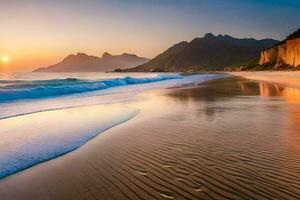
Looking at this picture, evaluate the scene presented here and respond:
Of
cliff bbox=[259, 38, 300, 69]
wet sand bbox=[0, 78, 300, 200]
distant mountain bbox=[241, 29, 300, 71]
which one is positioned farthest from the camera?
cliff bbox=[259, 38, 300, 69]

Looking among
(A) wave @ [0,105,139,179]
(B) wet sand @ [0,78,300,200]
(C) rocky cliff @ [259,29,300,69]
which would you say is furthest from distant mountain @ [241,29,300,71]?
(B) wet sand @ [0,78,300,200]

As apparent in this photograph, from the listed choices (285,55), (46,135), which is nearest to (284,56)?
(285,55)

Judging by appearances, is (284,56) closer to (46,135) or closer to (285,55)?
(285,55)

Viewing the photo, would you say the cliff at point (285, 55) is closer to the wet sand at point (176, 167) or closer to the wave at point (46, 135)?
the wave at point (46, 135)

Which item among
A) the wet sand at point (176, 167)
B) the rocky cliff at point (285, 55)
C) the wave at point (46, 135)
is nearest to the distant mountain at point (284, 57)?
the rocky cliff at point (285, 55)

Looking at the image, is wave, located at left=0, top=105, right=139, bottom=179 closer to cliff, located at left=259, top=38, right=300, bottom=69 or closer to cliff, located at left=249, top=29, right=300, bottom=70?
cliff, located at left=249, top=29, right=300, bottom=70

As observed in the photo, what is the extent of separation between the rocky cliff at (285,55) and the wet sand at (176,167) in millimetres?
107377

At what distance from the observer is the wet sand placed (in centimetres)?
426

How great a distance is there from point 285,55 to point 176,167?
12929 cm

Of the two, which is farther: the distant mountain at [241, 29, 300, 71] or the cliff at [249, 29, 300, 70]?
the cliff at [249, 29, 300, 70]

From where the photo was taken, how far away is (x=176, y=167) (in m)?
5.29

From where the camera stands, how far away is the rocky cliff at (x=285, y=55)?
10906cm

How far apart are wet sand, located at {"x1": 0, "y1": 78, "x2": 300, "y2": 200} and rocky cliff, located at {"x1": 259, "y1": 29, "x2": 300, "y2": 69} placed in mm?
107377

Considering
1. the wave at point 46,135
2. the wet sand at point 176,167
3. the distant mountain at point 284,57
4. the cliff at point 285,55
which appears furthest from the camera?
the cliff at point 285,55
